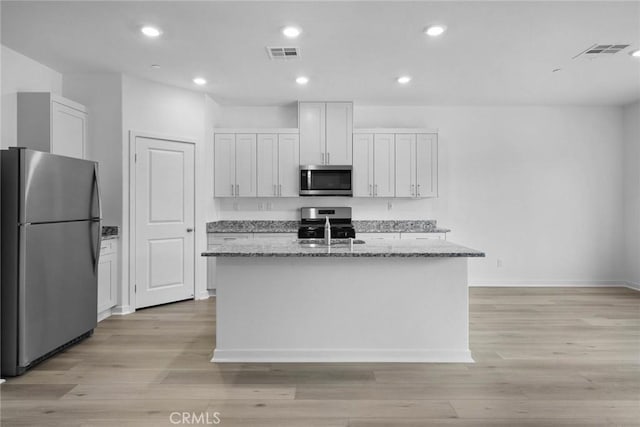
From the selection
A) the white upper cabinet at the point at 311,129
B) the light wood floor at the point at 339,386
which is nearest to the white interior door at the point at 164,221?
the light wood floor at the point at 339,386

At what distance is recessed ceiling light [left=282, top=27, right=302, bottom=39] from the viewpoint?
10.6 feet

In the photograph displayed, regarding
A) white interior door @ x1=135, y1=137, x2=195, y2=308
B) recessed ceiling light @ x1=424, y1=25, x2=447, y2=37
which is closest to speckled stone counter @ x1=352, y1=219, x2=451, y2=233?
white interior door @ x1=135, y1=137, x2=195, y2=308

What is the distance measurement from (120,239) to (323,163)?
267 cm

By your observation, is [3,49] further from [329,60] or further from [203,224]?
[329,60]

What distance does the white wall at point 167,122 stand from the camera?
4.41m

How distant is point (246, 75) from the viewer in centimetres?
443

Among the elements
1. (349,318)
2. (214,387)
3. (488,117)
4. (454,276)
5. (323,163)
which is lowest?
(214,387)

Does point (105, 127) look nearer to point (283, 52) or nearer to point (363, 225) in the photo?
point (283, 52)

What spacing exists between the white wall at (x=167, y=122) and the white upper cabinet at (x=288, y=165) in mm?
954

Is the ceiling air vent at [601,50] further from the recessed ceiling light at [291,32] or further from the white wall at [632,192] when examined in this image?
the recessed ceiling light at [291,32]

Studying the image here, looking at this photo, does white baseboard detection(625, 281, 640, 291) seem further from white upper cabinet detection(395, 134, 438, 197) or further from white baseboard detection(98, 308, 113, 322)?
white baseboard detection(98, 308, 113, 322)

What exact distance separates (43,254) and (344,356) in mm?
2310

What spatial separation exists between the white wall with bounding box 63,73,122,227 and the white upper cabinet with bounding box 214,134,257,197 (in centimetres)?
139

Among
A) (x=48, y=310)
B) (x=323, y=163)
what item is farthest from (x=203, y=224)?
(x=48, y=310)
